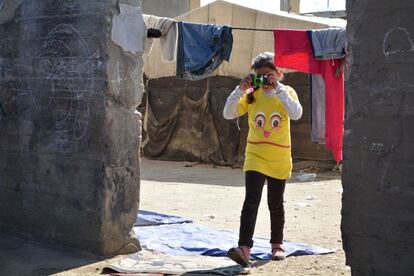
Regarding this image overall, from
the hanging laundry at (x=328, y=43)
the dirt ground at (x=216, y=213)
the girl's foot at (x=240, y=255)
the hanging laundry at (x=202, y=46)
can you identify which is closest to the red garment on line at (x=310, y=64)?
the hanging laundry at (x=328, y=43)

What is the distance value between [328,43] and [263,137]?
224cm

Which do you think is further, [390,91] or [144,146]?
[144,146]

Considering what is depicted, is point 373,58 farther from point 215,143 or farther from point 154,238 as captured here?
point 215,143

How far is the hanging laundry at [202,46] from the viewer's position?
25.2ft

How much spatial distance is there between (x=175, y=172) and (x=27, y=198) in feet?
24.0

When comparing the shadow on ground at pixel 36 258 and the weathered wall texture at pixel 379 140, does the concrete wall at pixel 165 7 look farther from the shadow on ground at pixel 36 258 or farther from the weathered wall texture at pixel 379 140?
the weathered wall texture at pixel 379 140

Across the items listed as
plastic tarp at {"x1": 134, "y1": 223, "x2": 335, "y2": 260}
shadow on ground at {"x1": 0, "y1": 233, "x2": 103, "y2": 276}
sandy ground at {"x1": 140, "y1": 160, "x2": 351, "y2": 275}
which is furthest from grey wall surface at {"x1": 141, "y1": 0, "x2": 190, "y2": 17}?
shadow on ground at {"x1": 0, "y1": 233, "x2": 103, "y2": 276}

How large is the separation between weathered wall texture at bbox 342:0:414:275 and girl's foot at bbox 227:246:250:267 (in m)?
1.22

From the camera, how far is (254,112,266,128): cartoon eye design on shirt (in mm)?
5473

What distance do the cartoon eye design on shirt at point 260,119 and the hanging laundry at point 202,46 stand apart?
2.33 m

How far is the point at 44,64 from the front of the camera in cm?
616

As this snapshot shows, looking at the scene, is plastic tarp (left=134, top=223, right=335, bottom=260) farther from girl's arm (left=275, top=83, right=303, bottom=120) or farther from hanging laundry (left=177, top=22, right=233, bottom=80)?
hanging laundry (left=177, top=22, right=233, bottom=80)

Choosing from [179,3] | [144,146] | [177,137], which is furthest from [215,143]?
[179,3]

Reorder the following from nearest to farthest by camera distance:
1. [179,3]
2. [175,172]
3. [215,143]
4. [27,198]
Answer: [27,198], [175,172], [215,143], [179,3]
